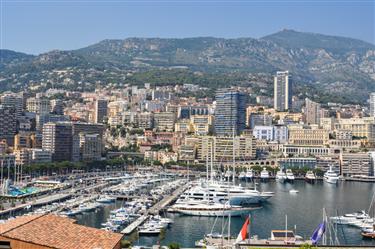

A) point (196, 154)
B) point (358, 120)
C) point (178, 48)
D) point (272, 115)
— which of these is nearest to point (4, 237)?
point (196, 154)

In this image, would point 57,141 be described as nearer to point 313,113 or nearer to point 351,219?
point 351,219

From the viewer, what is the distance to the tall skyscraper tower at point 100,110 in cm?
7655

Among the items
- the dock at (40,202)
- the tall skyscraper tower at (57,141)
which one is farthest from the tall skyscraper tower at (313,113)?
the dock at (40,202)

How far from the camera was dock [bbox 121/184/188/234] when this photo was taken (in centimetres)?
2454

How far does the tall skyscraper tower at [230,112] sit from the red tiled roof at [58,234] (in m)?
58.4

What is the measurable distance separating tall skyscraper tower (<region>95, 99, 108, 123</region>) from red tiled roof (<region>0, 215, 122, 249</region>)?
65046 mm

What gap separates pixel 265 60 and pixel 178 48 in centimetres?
2299

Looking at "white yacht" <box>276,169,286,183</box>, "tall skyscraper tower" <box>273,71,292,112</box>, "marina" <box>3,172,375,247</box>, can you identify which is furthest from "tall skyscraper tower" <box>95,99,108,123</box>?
"marina" <box>3,172,375,247</box>

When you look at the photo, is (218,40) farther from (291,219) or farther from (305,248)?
(305,248)

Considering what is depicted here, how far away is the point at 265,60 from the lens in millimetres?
168625

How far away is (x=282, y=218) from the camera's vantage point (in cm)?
2870

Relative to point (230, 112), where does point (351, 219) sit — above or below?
below

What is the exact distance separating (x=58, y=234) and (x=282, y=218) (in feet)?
62.3

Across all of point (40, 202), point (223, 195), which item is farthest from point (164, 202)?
point (40, 202)
